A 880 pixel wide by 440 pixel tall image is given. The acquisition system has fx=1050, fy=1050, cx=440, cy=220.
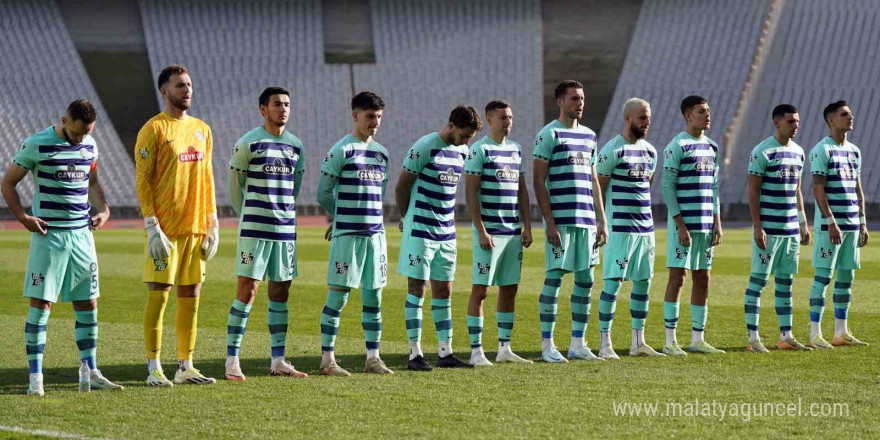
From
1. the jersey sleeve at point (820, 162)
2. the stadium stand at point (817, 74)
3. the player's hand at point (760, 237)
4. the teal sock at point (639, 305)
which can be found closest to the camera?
the teal sock at point (639, 305)

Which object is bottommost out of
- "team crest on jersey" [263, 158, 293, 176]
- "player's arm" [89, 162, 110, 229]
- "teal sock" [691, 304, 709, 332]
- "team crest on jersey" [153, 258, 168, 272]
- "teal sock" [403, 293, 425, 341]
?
"teal sock" [691, 304, 709, 332]

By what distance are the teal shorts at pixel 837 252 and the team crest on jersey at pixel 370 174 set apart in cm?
436

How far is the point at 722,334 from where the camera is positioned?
10500mm

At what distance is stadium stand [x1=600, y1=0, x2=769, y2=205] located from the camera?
43.8 metres

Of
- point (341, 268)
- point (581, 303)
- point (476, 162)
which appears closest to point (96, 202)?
point (341, 268)

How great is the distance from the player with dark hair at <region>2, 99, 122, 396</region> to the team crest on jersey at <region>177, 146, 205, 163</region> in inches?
23.3

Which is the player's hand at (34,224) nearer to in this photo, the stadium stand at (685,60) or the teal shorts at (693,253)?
the teal shorts at (693,253)

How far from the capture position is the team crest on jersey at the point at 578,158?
8.71 meters

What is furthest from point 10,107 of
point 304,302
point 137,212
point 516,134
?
point 304,302

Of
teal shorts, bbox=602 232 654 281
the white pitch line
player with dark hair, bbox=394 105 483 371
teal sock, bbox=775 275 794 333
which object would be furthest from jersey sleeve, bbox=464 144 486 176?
the white pitch line

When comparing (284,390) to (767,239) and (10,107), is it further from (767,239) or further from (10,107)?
(10,107)

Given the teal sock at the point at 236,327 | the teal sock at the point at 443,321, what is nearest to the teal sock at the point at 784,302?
the teal sock at the point at 443,321

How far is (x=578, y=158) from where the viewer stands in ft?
28.6

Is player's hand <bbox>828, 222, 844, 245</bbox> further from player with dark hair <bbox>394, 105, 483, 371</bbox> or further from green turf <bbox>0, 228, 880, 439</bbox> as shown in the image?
player with dark hair <bbox>394, 105, 483, 371</bbox>
